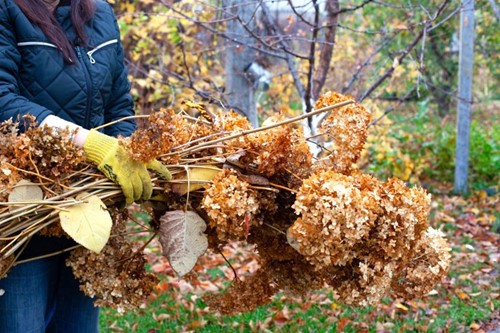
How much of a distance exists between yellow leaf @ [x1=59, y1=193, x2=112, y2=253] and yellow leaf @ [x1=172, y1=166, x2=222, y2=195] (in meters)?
0.20

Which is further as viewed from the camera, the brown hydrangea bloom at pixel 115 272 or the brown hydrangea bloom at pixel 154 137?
the brown hydrangea bloom at pixel 115 272

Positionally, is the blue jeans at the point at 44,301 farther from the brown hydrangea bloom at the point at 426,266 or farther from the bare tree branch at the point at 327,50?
the bare tree branch at the point at 327,50

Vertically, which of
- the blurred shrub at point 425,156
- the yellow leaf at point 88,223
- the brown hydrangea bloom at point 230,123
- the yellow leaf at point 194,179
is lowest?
the blurred shrub at point 425,156

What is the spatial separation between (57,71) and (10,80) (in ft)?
0.47

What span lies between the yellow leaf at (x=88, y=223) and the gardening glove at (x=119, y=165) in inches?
3.0

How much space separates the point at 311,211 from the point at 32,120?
27.2 inches

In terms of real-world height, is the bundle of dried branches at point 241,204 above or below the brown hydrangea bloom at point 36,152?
below

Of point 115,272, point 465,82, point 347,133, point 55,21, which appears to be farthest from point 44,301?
point 465,82

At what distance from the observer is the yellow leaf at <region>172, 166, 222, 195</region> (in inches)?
61.1

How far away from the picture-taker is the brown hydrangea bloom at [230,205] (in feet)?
4.73

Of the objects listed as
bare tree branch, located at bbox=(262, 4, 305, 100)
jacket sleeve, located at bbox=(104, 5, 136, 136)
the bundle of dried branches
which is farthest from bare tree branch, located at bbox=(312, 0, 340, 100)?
the bundle of dried branches

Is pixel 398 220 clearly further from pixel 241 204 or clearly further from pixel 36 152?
pixel 36 152

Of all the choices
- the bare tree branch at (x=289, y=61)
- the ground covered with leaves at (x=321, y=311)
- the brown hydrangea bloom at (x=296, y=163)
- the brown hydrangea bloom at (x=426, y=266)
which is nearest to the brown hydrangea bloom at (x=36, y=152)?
the brown hydrangea bloom at (x=296, y=163)

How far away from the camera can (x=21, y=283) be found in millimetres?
1646
